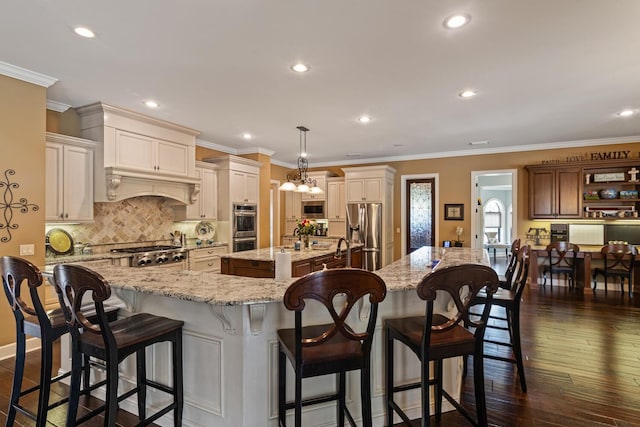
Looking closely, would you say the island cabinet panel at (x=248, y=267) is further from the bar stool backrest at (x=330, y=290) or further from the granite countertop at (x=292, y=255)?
the bar stool backrest at (x=330, y=290)

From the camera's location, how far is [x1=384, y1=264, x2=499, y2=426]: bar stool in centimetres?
162

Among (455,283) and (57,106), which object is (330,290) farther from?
(57,106)

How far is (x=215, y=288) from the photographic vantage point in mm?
1866

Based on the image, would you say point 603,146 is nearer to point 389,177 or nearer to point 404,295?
point 389,177

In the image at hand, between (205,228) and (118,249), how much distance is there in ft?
5.41

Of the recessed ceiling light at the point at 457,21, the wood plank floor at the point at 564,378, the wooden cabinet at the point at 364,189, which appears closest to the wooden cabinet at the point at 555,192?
the wood plank floor at the point at 564,378

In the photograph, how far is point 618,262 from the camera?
18.2 ft

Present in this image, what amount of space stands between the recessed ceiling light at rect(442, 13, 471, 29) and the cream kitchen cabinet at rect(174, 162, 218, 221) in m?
4.33

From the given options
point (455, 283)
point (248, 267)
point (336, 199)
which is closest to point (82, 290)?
point (455, 283)

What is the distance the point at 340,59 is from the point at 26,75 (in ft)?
9.83

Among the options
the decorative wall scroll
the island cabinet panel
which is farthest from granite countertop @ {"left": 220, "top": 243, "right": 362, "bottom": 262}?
the decorative wall scroll

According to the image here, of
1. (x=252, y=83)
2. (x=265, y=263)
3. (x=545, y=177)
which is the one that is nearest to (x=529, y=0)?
(x=252, y=83)

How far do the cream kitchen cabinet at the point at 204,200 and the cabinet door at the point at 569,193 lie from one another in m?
6.26

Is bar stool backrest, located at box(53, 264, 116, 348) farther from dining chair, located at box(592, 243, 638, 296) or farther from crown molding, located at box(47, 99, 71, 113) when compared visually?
dining chair, located at box(592, 243, 638, 296)
